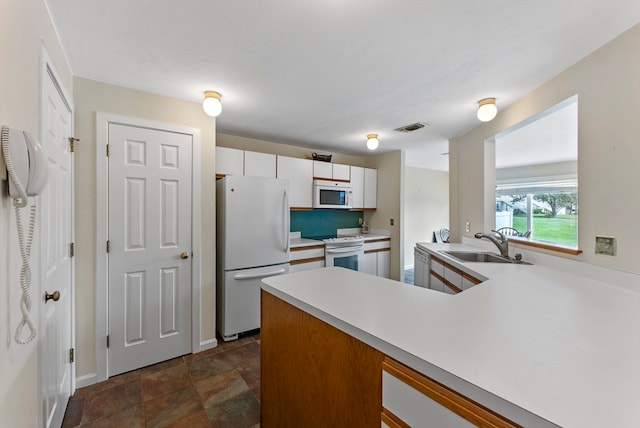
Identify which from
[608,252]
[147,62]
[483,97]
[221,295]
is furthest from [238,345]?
[483,97]

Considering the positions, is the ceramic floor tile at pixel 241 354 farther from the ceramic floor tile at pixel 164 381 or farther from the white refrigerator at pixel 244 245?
the ceramic floor tile at pixel 164 381

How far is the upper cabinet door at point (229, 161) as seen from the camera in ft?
9.67

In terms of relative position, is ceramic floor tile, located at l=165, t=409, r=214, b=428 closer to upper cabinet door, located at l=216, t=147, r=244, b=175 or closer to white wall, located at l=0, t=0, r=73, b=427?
white wall, located at l=0, t=0, r=73, b=427

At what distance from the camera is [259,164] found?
3.27 meters

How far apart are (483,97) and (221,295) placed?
3.10 metres

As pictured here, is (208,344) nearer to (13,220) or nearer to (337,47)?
(13,220)

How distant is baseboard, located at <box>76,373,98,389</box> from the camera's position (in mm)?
1911

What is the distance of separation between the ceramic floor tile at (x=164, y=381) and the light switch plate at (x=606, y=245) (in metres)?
2.92

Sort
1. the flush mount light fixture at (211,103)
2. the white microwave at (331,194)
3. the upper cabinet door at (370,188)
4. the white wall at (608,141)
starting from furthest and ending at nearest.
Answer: the upper cabinet door at (370,188), the white microwave at (331,194), the flush mount light fixture at (211,103), the white wall at (608,141)

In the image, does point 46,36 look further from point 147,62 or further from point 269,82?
point 269,82

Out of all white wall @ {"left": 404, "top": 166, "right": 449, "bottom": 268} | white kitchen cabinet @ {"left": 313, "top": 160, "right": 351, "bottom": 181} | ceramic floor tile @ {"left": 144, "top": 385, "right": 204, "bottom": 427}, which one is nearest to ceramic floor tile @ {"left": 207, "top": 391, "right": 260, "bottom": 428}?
ceramic floor tile @ {"left": 144, "top": 385, "right": 204, "bottom": 427}

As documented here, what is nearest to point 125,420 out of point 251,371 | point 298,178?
point 251,371

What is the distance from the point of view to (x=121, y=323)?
206 cm

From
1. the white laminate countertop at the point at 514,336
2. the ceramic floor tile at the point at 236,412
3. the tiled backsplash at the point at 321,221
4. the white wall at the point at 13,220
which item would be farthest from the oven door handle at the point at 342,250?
the white wall at the point at 13,220
